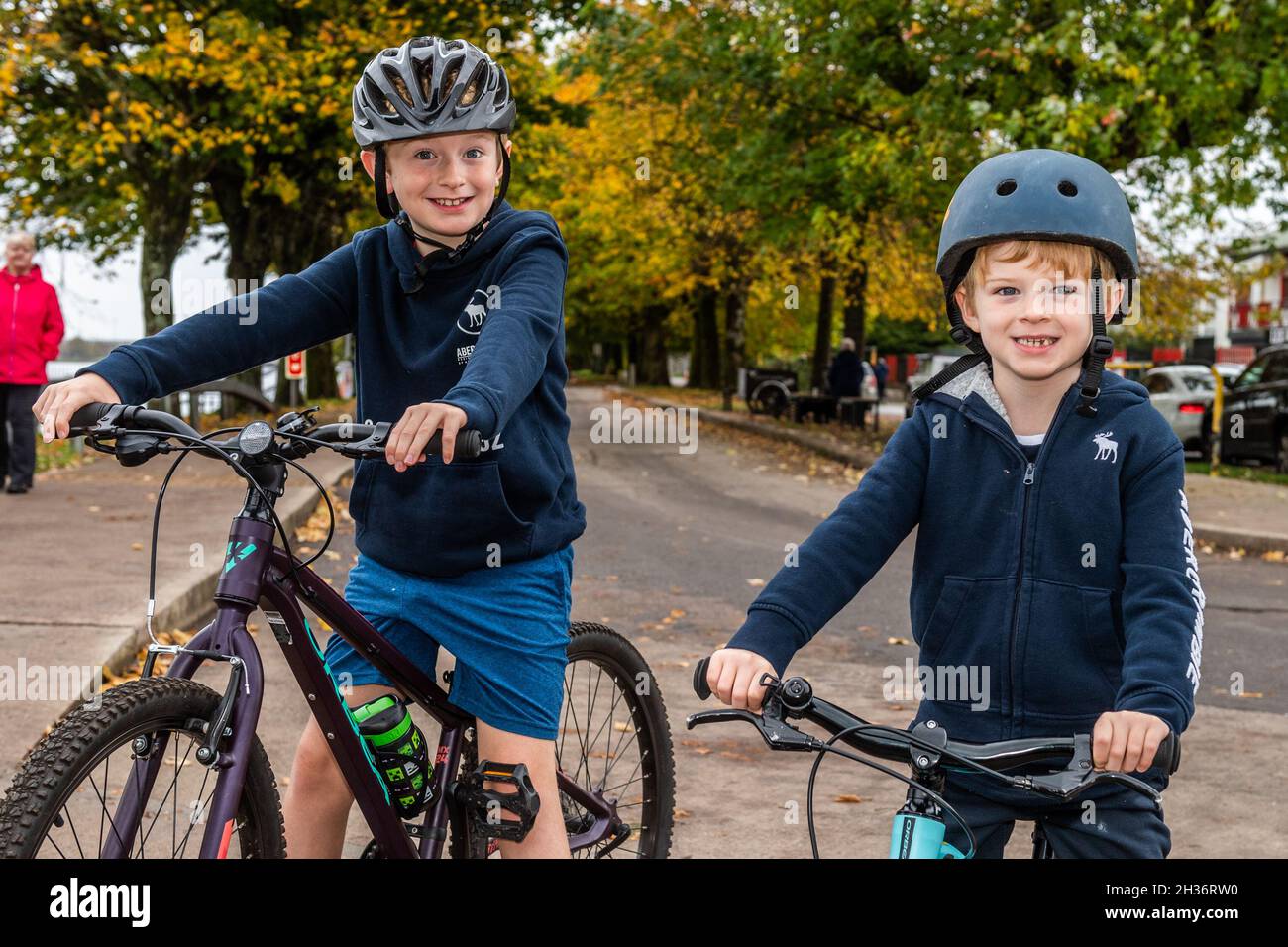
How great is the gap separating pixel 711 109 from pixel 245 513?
2035cm

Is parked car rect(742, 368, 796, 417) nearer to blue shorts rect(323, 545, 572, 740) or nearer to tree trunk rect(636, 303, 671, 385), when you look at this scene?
tree trunk rect(636, 303, 671, 385)

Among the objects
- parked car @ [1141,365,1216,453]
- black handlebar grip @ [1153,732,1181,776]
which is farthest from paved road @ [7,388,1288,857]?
parked car @ [1141,365,1216,453]

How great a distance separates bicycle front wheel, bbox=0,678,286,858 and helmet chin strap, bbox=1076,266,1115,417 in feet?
4.87

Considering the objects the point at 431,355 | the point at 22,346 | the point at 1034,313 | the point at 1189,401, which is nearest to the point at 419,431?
the point at 431,355

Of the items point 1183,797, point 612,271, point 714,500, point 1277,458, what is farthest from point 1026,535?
point 612,271

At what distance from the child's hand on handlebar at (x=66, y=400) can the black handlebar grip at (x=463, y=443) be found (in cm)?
65

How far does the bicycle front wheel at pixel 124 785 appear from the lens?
227 centimetres

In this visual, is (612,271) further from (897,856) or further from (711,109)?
(897,856)

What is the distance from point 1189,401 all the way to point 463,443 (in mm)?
22766

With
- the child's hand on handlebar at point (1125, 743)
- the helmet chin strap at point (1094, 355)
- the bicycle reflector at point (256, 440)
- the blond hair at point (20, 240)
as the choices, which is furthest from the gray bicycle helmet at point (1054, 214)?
the blond hair at point (20, 240)

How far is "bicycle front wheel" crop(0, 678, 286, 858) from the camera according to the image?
227 cm

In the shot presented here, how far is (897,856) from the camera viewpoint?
2.01 metres

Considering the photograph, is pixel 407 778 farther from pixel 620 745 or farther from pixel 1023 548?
pixel 1023 548
